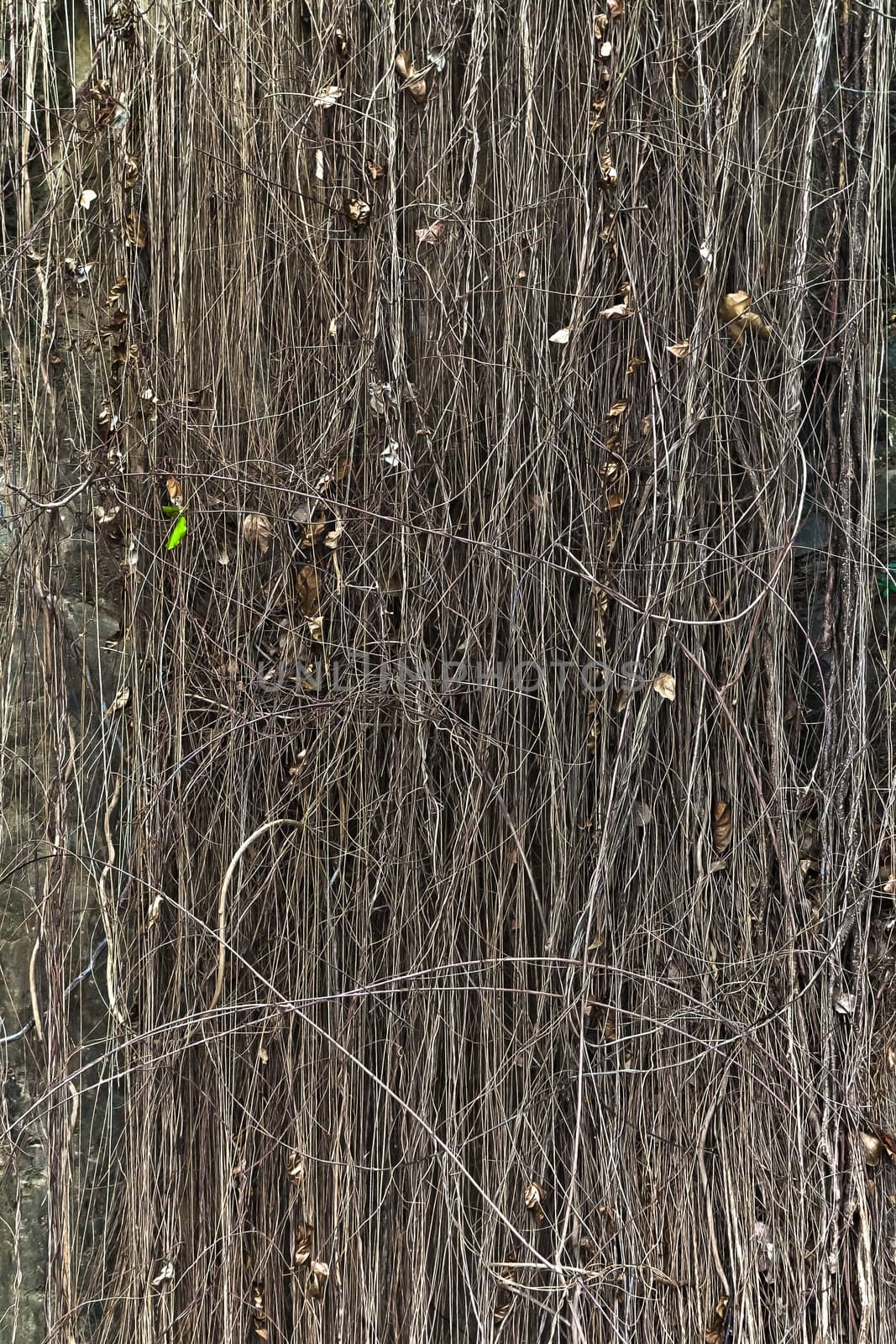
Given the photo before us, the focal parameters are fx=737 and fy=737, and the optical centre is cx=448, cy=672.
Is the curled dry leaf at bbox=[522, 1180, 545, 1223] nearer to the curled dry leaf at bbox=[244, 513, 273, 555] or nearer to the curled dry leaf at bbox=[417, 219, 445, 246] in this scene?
the curled dry leaf at bbox=[244, 513, 273, 555]

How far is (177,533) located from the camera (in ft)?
4.10

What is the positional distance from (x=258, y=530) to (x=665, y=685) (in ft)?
2.36

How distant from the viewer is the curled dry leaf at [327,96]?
1.21 metres

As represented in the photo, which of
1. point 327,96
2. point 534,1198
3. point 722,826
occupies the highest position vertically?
point 327,96

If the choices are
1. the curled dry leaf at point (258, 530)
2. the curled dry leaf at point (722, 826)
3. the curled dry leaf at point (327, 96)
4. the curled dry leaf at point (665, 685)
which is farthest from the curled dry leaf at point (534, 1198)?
the curled dry leaf at point (327, 96)

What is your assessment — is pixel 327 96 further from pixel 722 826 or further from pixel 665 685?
pixel 722 826

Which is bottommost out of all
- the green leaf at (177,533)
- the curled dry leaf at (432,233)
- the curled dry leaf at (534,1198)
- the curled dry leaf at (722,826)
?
the curled dry leaf at (534,1198)

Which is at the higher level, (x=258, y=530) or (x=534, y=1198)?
Result: (x=258, y=530)

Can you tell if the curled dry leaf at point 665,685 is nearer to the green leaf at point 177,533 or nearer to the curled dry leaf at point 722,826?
the curled dry leaf at point 722,826

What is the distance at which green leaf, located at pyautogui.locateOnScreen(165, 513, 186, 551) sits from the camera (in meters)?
1.25

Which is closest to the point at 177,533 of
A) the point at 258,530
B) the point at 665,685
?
the point at 258,530

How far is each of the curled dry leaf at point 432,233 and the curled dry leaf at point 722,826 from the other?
1056 mm

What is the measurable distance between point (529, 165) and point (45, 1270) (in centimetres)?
205

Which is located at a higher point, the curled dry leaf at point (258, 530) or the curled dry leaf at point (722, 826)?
the curled dry leaf at point (258, 530)
